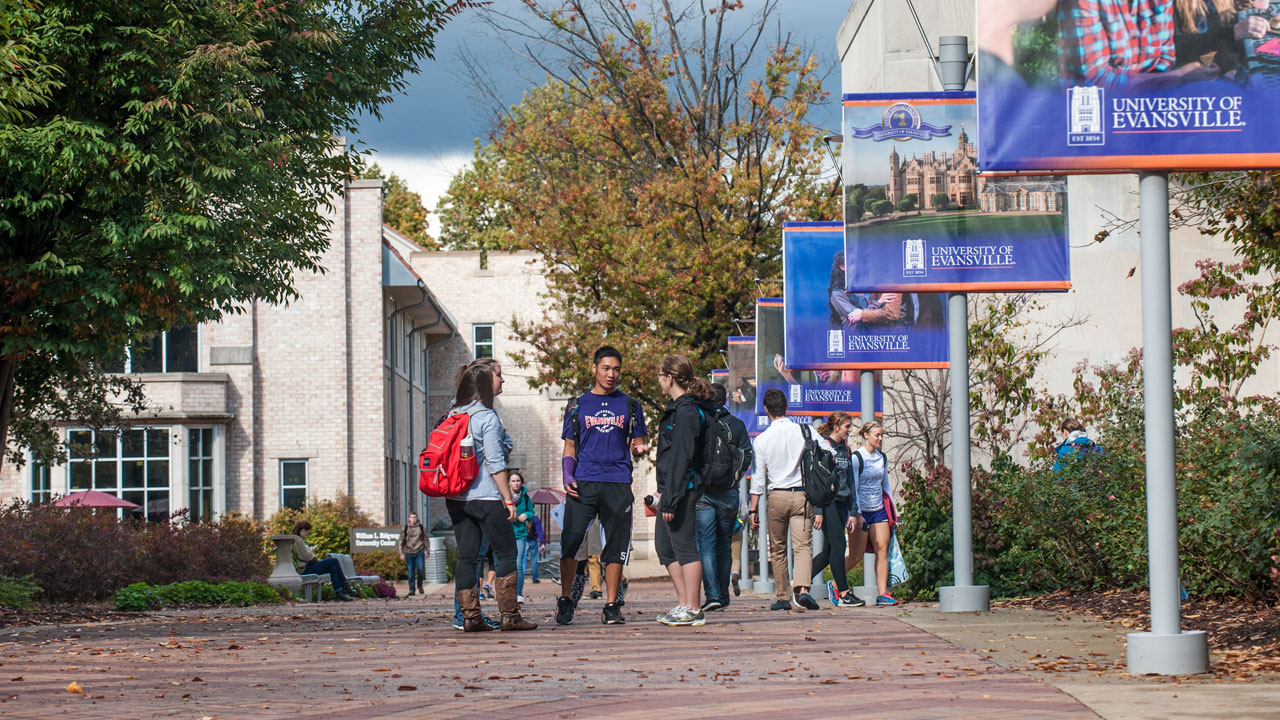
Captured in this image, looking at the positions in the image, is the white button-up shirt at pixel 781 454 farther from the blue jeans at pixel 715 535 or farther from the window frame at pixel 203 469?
the window frame at pixel 203 469

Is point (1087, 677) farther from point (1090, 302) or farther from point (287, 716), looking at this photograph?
point (1090, 302)

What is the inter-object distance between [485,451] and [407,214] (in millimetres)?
61770

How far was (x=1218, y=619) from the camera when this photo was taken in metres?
9.34

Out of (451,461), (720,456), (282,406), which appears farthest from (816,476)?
(282,406)

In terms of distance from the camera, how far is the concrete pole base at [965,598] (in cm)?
1165

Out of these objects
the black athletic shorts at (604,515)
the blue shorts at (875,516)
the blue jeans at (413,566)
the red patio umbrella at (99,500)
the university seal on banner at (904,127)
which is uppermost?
the university seal on banner at (904,127)

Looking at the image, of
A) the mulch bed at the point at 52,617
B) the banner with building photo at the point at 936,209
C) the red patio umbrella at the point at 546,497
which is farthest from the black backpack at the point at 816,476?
the red patio umbrella at the point at 546,497

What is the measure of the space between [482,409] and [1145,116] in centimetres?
463

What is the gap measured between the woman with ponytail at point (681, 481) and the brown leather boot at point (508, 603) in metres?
0.98

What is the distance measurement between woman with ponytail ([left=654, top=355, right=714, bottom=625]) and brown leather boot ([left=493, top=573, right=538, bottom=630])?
3.22ft

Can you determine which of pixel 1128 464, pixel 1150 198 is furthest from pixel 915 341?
pixel 1150 198

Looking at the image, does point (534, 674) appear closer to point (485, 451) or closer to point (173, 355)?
point (485, 451)

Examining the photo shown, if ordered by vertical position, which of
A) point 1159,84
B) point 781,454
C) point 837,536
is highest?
point 1159,84

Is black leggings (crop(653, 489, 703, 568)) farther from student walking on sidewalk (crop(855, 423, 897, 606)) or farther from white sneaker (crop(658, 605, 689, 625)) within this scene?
student walking on sidewalk (crop(855, 423, 897, 606))
